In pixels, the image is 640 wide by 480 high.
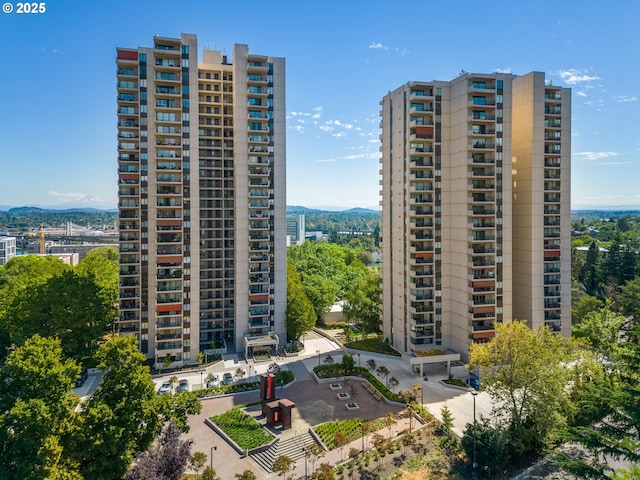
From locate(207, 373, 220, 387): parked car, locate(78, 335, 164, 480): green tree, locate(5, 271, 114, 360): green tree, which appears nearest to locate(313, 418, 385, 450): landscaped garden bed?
locate(78, 335, 164, 480): green tree

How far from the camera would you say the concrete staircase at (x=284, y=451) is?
3312 cm

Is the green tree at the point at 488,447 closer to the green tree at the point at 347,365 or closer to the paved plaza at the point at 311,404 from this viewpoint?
the paved plaza at the point at 311,404

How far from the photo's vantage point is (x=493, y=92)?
1988 inches

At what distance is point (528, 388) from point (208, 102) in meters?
54.1

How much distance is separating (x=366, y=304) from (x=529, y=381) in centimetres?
3284

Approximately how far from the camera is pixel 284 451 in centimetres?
3416

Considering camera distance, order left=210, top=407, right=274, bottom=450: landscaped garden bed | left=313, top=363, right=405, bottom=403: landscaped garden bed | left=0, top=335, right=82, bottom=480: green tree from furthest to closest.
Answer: left=313, top=363, right=405, bottom=403: landscaped garden bed, left=210, top=407, right=274, bottom=450: landscaped garden bed, left=0, top=335, right=82, bottom=480: green tree

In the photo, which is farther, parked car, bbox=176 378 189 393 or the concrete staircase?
parked car, bbox=176 378 189 393

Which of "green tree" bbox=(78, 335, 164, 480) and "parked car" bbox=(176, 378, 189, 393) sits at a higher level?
"green tree" bbox=(78, 335, 164, 480)

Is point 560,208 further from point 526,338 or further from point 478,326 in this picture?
point 526,338

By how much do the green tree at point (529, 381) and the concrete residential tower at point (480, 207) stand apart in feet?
48.1

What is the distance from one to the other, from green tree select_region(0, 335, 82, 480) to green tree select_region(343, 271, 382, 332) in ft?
146

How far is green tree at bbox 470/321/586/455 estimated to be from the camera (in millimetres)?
31641

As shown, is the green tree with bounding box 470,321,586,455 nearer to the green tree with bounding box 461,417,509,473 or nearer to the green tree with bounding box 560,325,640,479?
the green tree with bounding box 461,417,509,473
